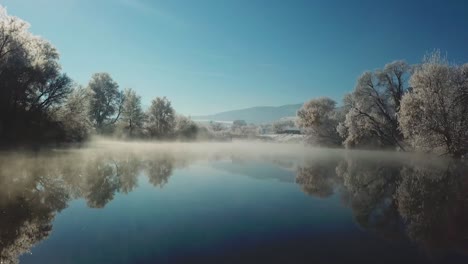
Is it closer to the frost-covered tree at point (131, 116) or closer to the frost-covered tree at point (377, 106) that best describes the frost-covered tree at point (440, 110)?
the frost-covered tree at point (377, 106)

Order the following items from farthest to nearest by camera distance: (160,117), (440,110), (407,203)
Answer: (160,117)
(440,110)
(407,203)

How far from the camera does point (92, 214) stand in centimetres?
829

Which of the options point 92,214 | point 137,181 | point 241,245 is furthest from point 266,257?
point 137,181

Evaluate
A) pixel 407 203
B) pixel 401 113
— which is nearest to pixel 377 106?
pixel 401 113

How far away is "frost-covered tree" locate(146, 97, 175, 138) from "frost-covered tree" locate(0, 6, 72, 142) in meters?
31.5

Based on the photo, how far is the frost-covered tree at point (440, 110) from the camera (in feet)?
80.4

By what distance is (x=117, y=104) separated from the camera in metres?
59.2

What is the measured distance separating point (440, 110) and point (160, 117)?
175ft

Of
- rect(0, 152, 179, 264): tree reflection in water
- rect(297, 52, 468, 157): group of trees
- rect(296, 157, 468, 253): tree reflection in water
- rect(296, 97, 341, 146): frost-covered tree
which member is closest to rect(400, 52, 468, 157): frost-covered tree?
rect(297, 52, 468, 157): group of trees

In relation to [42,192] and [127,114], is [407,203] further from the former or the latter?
[127,114]

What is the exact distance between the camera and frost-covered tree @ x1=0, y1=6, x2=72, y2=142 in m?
26.4

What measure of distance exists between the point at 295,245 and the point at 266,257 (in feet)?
3.09

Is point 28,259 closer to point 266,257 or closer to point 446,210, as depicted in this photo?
point 266,257

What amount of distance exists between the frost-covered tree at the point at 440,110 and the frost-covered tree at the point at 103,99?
48.3 metres
